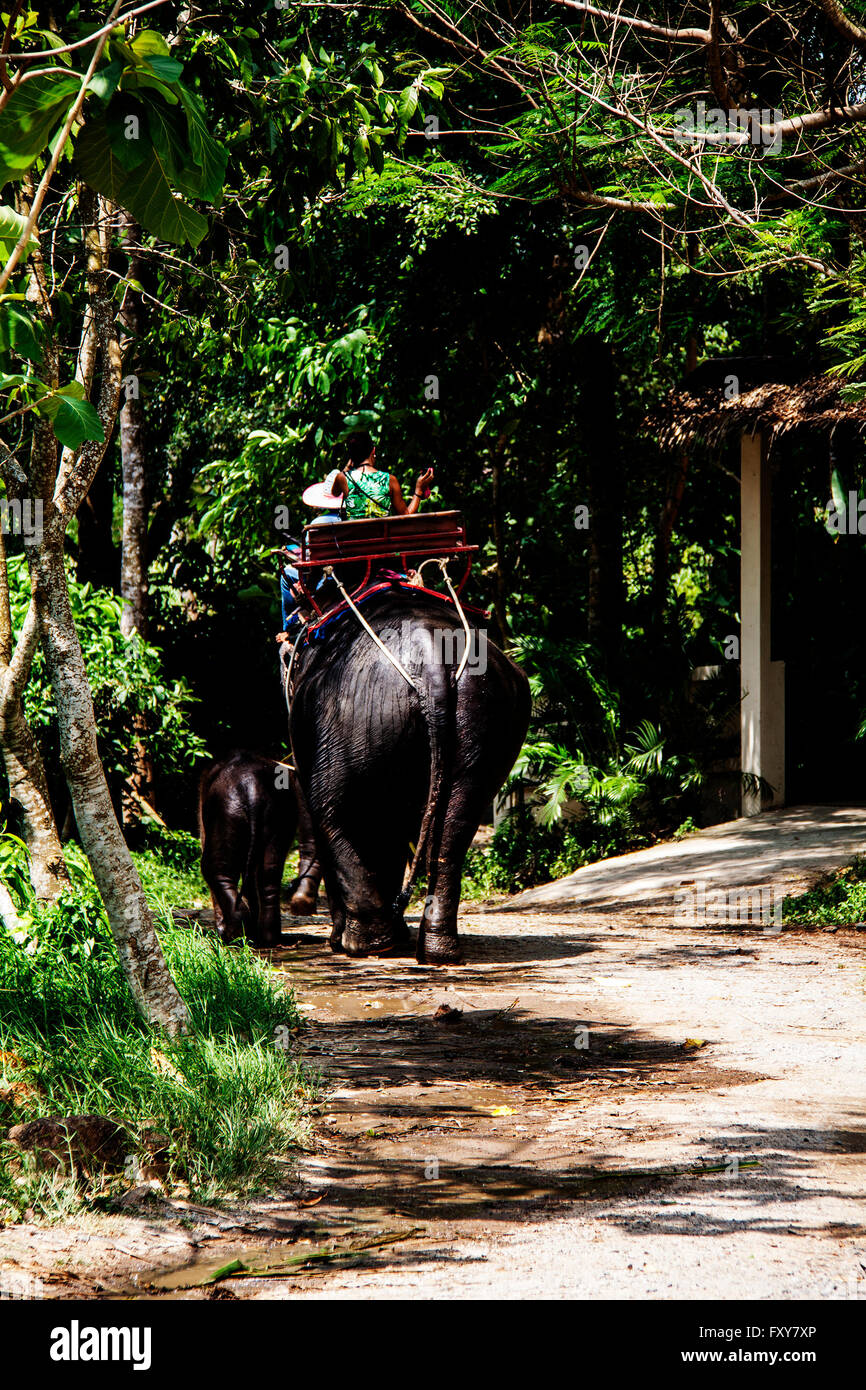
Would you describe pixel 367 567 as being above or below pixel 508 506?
below

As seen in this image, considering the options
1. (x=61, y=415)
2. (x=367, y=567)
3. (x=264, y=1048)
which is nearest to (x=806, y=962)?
(x=367, y=567)

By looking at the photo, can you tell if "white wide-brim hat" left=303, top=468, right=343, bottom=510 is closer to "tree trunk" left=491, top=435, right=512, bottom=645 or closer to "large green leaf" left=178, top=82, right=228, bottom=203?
"large green leaf" left=178, top=82, right=228, bottom=203

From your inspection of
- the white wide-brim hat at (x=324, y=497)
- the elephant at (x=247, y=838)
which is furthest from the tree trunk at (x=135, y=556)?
the elephant at (x=247, y=838)

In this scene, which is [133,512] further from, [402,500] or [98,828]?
[98,828]

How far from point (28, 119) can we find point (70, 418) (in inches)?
27.7

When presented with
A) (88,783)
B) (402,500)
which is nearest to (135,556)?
(402,500)

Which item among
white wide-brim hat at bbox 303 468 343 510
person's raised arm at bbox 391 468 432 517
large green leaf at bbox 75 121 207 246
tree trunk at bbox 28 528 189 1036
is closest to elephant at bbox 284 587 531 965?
person's raised arm at bbox 391 468 432 517

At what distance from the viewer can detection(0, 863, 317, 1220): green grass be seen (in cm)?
411

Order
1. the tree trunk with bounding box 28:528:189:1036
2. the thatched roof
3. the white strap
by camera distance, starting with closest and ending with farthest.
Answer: the tree trunk with bounding box 28:528:189:1036 < the white strap < the thatched roof

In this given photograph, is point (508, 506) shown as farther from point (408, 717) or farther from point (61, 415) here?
point (61, 415)

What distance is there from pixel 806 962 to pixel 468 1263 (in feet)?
16.1

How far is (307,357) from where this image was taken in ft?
43.1

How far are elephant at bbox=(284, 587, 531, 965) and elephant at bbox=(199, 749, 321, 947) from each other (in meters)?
0.27

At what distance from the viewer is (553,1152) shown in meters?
4.41
